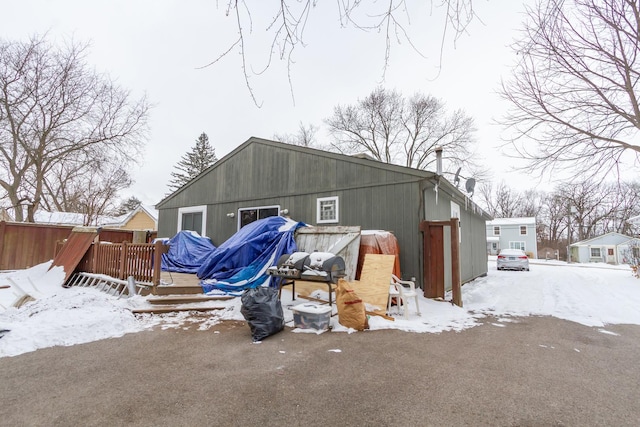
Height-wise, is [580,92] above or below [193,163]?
below

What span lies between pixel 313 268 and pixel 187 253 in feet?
17.5

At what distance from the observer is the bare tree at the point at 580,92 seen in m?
4.95

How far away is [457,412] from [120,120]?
750 inches

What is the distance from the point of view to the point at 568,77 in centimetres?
584

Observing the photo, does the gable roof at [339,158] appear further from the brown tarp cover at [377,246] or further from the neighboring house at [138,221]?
the neighboring house at [138,221]

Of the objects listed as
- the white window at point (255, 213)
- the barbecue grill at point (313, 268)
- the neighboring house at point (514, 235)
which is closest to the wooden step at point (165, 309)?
the barbecue grill at point (313, 268)

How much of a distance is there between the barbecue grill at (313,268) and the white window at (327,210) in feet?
9.11

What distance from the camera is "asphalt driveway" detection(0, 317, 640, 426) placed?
6.97 feet

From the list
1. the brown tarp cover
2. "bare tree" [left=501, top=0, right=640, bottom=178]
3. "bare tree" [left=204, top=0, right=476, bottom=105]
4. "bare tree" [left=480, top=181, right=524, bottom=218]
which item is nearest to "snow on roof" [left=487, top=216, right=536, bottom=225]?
"bare tree" [left=480, top=181, right=524, bottom=218]

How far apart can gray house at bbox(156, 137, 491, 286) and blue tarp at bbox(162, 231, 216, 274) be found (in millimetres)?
755

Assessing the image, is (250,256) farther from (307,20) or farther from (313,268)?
(307,20)

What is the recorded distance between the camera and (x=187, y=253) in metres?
8.80

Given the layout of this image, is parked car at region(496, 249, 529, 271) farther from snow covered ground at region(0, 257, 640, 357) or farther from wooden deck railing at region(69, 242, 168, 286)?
wooden deck railing at region(69, 242, 168, 286)

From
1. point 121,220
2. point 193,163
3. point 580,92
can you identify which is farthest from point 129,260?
point 193,163
